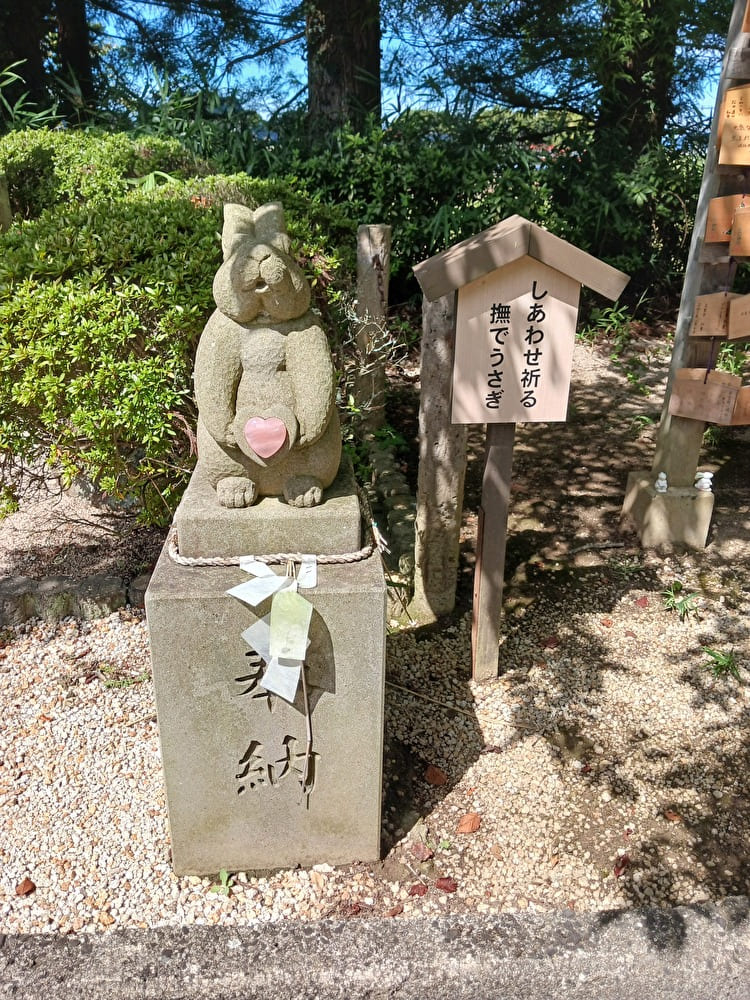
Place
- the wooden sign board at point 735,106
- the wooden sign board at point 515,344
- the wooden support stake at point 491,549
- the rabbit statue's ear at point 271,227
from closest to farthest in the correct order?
the rabbit statue's ear at point 271,227 → the wooden sign board at point 515,344 → the wooden support stake at point 491,549 → the wooden sign board at point 735,106

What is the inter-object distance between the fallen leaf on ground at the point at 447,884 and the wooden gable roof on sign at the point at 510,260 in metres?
2.13

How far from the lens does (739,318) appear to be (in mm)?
3865

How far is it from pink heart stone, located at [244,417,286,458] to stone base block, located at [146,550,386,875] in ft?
1.29

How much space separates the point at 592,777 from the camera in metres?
2.95

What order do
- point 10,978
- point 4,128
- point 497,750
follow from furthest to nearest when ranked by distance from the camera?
point 4,128
point 497,750
point 10,978

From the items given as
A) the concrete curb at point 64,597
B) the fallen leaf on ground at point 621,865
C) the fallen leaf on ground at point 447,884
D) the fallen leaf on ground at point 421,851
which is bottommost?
the fallen leaf on ground at point 447,884

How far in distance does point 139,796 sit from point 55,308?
2.09 meters

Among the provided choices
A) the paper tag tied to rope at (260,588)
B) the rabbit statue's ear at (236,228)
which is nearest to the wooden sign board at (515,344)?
the rabbit statue's ear at (236,228)

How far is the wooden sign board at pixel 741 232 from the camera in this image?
3.76 meters

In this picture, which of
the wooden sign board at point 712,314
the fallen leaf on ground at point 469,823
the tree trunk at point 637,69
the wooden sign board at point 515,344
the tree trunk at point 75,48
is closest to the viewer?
the fallen leaf on ground at point 469,823

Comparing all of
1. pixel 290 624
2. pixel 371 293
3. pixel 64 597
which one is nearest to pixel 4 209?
pixel 64 597

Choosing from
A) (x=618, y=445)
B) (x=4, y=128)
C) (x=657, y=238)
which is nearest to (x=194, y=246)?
(x=618, y=445)

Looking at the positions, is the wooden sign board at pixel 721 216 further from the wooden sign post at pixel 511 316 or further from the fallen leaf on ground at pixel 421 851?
the fallen leaf on ground at pixel 421 851

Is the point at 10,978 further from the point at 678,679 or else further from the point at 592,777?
the point at 678,679
